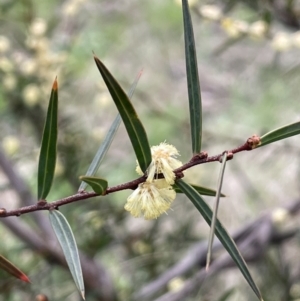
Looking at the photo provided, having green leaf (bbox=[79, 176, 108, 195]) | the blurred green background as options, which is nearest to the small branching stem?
green leaf (bbox=[79, 176, 108, 195])

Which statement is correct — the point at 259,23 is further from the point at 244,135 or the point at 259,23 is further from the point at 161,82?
the point at 161,82

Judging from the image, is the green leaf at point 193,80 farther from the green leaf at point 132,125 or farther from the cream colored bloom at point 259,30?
the cream colored bloom at point 259,30

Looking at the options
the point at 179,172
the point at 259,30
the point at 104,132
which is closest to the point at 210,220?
the point at 179,172

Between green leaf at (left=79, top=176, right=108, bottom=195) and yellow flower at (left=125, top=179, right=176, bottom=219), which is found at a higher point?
green leaf at (left=79, top=176, right=108, bottom=195)

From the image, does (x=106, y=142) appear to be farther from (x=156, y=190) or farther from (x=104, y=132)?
(x=104, y=132)

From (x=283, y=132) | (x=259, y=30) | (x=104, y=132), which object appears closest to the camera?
(x=283, y=132)

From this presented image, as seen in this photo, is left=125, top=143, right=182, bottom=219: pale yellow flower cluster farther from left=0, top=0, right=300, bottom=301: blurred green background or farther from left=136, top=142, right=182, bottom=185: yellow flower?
left=0, top=0, right=300, bottom=301: blurred green background
